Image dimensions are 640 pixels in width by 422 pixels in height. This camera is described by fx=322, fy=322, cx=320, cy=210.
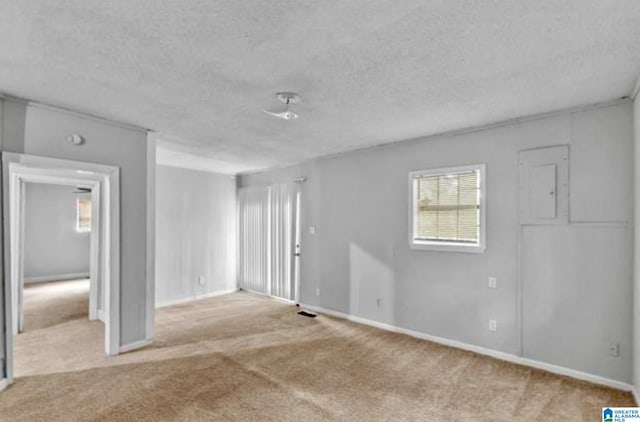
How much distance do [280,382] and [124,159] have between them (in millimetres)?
2928

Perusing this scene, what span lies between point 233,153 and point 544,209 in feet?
13.6

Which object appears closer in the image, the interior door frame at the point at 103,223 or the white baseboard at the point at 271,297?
the interior door frame at the point at 103,223

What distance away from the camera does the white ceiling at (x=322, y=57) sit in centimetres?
166

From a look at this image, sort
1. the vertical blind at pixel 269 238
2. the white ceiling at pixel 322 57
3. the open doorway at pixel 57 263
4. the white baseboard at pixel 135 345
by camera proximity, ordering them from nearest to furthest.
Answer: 1. the white ceiling at pixel 322 57
2. the white baseboard at pixel 135 345
3. the open doorway at pixel 57 263
4. the vertical blind at pixel 269 238

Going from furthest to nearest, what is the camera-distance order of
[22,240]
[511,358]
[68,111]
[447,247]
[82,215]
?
[82,215]
[22,240]
[447,247]
[511,358]
[68,111]

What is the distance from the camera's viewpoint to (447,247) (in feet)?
12.9

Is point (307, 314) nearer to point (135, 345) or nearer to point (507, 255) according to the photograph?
point (135, 345)

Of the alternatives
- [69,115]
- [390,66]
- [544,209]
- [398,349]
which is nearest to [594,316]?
[544,209]

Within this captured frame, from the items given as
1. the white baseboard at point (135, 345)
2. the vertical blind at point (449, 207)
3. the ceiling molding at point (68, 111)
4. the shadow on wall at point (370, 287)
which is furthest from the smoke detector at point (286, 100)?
the white baseboard at point (135, 345)

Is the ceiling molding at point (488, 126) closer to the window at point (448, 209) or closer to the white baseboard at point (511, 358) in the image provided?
the window at point (448, 209)

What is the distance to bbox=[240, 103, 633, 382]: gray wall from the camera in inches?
116


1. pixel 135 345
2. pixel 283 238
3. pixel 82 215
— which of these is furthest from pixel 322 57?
pixel 82 215

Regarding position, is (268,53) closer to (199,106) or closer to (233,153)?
(199,106)
